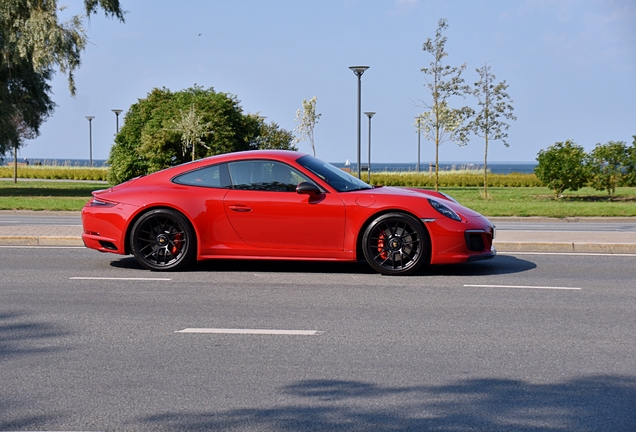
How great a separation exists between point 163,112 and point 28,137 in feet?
131

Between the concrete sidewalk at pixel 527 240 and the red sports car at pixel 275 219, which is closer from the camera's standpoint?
the red sports car at pixel 275 219

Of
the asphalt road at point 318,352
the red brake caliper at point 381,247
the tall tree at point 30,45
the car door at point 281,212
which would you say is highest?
the tall tree at point 30,45

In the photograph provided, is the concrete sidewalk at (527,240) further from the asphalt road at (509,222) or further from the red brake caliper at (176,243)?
the asphalt road at (509,222)

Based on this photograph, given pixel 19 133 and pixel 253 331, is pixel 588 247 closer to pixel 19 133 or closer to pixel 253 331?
pixel 253 331

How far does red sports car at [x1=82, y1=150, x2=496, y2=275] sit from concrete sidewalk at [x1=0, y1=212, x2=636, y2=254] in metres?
2.50

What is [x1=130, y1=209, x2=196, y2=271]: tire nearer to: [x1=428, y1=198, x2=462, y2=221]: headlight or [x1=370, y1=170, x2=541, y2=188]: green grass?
[x1=428, y1=198, x2=462, y2=221]: headlight

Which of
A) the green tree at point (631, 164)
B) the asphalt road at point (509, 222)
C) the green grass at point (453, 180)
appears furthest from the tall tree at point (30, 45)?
the green tree at point (631, 164)

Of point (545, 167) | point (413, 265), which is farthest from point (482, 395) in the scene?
point (545, 167)

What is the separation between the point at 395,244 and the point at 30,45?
88.0 ft

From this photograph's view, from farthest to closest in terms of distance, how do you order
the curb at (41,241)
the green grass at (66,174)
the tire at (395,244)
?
1. the green grass at (66,174)
2. the curb at (41,241)
3. the tire at (395,244)

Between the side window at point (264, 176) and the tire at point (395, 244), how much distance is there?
1.05 m

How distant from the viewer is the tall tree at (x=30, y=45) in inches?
1246

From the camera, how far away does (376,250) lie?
9.06 m

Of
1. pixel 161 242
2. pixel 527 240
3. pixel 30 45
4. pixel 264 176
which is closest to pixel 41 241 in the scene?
pixel 161 242
